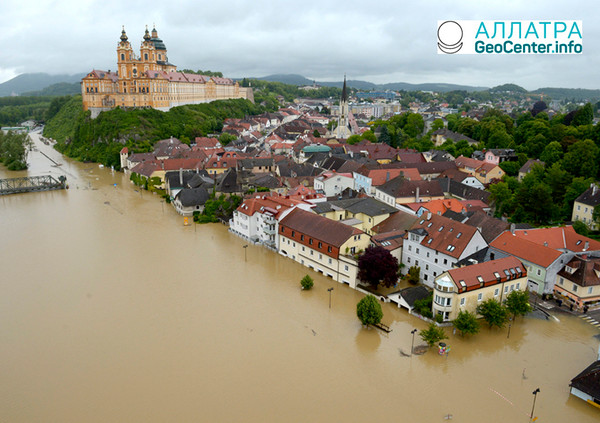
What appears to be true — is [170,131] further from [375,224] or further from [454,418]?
[454,418]

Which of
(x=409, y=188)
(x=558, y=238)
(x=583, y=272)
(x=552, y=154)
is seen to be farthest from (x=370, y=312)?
(x=552, y=154)

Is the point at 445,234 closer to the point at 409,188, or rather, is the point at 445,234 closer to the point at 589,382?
the point at 589,382

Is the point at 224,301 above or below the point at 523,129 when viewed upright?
below

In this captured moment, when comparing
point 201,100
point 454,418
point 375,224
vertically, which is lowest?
point 454,418

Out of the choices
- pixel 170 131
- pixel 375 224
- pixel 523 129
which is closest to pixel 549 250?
pixel 375 224

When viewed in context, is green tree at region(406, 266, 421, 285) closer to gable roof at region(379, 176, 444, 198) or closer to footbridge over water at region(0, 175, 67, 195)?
gable roof at region(379, 176, 444, 198)

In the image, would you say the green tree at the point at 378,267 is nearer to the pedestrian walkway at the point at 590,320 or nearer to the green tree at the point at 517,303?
the green tree at the point at 517,303
